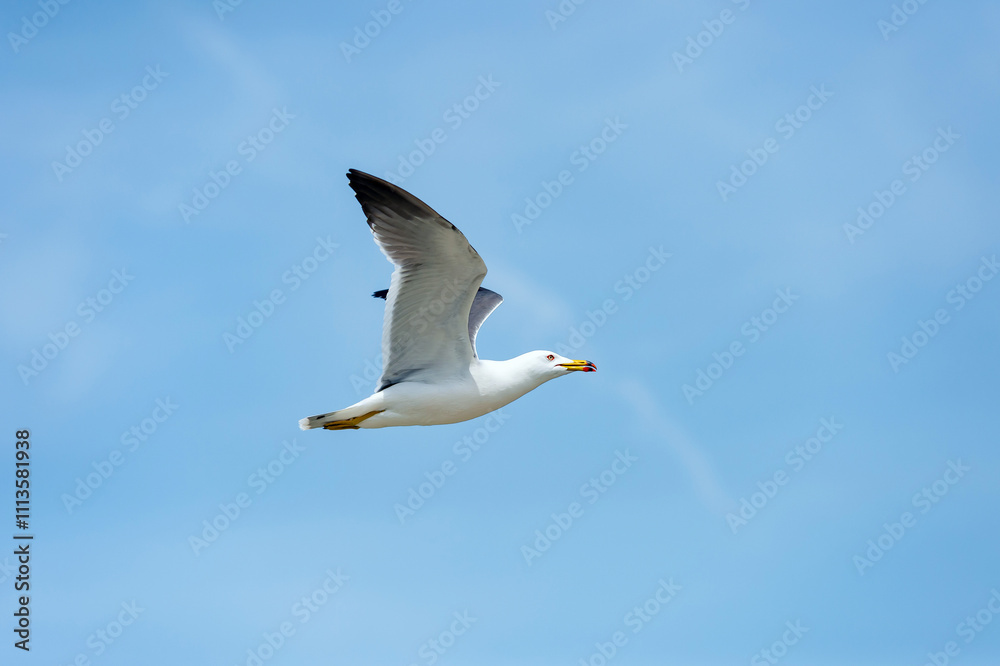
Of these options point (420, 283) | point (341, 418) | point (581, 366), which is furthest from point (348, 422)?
point (581, 366)

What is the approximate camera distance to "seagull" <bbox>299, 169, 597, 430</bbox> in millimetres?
15398

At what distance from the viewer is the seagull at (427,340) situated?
606 inches

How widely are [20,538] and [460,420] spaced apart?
18.0 ft

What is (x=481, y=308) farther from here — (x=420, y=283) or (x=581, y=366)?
(x=420, y=283)

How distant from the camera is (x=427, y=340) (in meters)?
16.0

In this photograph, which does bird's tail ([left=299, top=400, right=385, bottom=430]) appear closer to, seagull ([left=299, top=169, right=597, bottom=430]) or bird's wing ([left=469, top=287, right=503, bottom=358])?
seagull ([left=299, top=169, right=597, bottom=430])

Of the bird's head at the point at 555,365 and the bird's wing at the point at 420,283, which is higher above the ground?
the bird's wing at the point at 420,283

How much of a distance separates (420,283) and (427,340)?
737 mm

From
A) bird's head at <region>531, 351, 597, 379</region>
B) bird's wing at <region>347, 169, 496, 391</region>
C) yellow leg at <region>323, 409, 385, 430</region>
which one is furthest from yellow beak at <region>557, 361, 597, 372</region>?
yellow leg at <region>323, 409, 385, 430</region>

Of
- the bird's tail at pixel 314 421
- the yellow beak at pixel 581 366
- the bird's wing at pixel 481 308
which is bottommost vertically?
the yellow beak at pixel 581 366

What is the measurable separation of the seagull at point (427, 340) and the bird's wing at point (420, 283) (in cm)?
1

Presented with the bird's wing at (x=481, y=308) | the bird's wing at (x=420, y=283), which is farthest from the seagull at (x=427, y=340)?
the bird's wing at (x=481, y=308)

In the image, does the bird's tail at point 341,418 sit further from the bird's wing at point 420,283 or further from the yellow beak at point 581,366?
the yellow beak at point 581,366

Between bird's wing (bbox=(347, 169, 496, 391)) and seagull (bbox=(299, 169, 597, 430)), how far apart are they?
0.01 m
